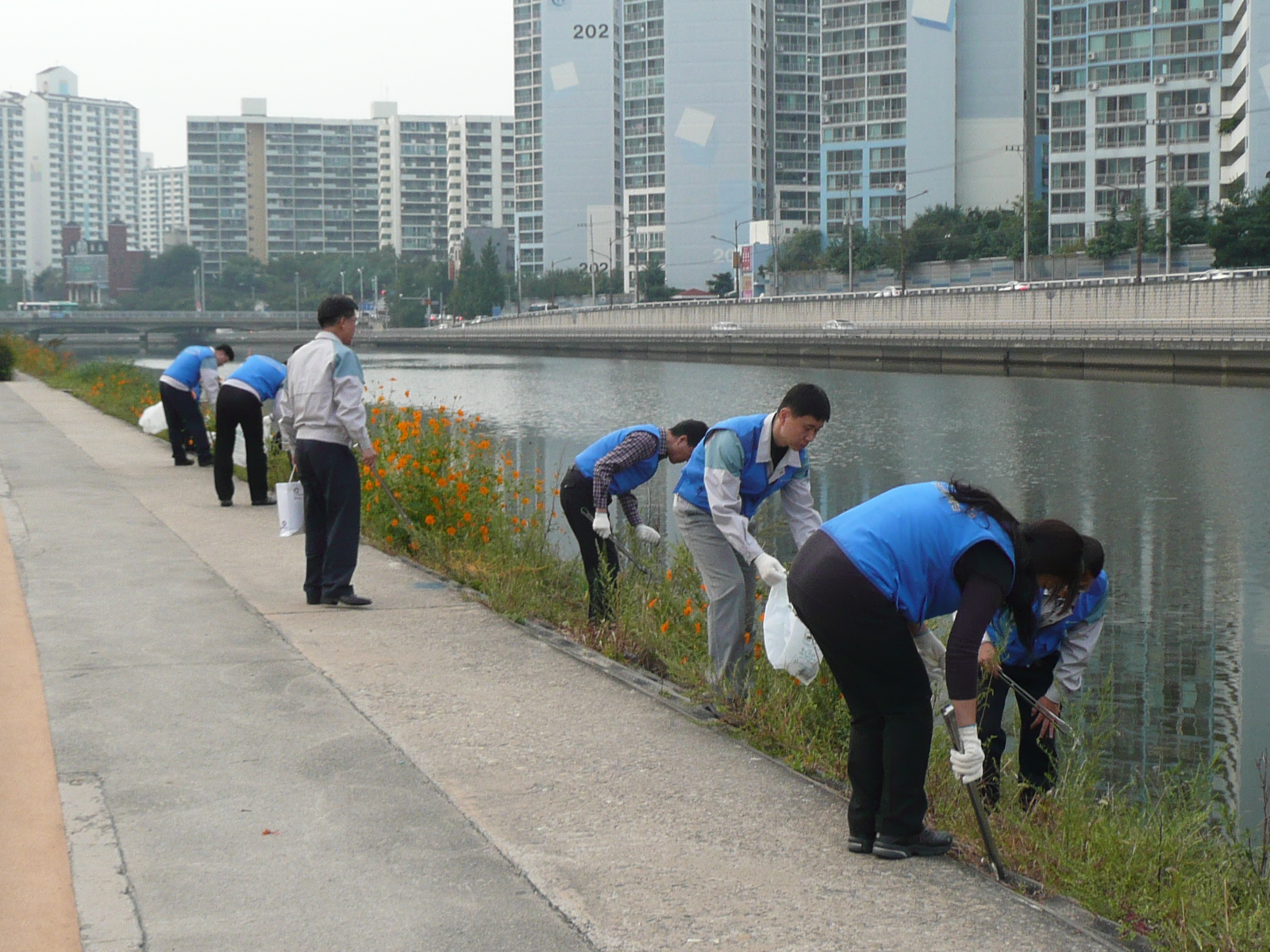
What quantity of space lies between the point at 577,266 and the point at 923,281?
201 feet

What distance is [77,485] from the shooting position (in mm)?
14203

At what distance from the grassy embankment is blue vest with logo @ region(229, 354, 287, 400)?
4.54ft

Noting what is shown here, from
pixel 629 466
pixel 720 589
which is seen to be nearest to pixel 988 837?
pixel 720 589

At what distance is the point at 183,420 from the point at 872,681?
505 inches

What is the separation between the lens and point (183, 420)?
16.0 m

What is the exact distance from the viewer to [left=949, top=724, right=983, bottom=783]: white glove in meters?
4.34

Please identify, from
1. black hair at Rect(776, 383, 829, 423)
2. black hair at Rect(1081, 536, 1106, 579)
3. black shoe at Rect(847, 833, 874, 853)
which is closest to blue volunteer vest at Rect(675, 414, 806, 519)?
black hair at Rect(776, 383, 829, 423)

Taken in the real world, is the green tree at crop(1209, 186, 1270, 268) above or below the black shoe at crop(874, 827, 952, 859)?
above

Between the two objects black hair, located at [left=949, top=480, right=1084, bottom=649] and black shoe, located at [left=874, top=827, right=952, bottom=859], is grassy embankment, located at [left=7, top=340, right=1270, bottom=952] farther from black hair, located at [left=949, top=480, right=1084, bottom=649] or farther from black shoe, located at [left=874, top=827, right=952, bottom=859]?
black hair, located at [left=949, top=480, right=1084, bottom=649]

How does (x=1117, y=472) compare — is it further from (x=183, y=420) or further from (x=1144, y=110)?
(x=1144, y=110)

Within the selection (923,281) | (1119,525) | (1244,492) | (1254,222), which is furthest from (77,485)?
(923,281)

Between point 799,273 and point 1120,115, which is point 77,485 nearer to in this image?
point 1120,115

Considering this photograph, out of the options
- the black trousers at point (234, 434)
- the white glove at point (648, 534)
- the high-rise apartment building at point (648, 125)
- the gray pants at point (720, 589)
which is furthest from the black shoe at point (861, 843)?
the high-rise apartment building at point (648, 125)

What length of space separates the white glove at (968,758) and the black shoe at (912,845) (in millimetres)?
362
